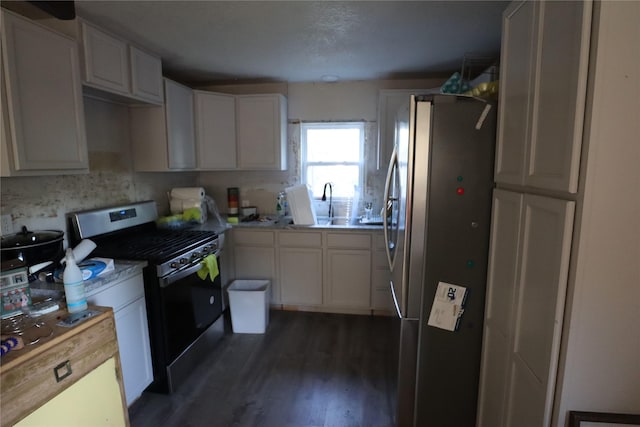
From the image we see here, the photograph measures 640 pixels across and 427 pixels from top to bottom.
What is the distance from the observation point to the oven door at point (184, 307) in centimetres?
207

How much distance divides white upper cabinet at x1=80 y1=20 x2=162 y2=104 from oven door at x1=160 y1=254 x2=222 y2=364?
4.14 ft

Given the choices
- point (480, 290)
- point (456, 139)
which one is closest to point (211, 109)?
point (456, 139)

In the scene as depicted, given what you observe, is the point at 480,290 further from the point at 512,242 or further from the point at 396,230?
the point at 396,230

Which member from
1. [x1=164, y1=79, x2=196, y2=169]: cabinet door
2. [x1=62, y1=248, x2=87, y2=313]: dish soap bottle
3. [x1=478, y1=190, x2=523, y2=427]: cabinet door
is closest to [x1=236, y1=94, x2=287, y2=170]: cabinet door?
[x1=164, y1=79, x2=196, y2=169]: cabinet door

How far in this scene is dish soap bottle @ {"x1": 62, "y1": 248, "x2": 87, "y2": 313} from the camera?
132cm

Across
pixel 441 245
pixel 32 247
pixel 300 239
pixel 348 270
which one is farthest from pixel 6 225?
pixel 348 270

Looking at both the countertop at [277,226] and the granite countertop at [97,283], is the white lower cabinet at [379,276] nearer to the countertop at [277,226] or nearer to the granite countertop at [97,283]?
the countertop at [277,226]

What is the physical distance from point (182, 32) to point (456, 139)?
1.85 metres

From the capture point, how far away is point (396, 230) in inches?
73.8

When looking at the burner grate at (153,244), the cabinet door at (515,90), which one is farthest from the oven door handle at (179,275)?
the cabinet door at (515,90)

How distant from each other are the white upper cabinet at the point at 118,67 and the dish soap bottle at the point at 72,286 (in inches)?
46.3

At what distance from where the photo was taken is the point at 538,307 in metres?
1.12

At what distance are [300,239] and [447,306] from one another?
67.2 inches

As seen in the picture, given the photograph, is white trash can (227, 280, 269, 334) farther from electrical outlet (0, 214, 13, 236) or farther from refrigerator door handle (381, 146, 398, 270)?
electrical outlet (0, 214, 13, 236)
